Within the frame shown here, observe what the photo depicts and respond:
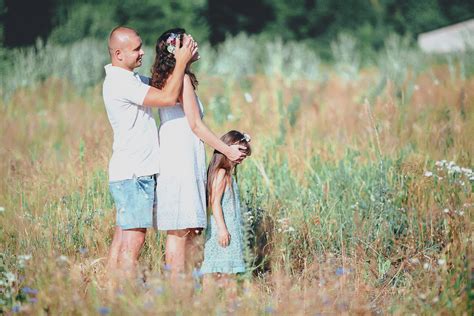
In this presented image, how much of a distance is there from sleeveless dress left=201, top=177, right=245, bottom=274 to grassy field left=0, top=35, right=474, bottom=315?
0.26 ft

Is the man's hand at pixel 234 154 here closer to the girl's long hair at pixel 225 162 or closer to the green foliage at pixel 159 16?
the girl's long hair at pixel 225 162

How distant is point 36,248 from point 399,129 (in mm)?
4234

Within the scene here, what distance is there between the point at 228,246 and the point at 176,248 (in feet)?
0.94

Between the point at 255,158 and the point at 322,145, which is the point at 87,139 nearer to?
the point at 255,158

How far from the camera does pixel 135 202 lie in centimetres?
405

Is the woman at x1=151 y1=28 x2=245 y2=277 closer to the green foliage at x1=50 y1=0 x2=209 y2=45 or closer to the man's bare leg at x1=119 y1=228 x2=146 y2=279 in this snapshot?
the man's bare leg at x1=119 y1=228 x2=146 y2=279

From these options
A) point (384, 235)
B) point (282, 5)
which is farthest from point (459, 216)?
point (282, 5)

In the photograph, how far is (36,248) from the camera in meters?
4.49

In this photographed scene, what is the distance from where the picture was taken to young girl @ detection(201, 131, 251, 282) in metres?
4.16

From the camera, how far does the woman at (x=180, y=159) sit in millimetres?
4066

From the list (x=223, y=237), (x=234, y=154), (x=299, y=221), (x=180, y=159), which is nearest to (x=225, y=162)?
(x=234, y=154)

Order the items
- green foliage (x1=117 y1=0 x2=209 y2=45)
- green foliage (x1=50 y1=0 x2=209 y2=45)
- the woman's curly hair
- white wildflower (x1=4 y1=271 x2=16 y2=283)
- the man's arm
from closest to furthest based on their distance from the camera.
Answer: white wildflower (x1=4 y1=271 x2=16 y2=283) < the man's arm < the woman's curly hair < green foliage (x1=50 y1=0 x2=209 y2=45) < green foliage (x1=117 y1=0 x2=209 y2=45)

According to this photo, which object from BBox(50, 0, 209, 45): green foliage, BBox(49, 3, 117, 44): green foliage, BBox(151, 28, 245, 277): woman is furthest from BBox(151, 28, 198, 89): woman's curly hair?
BBox(50, 0, 209, 45): green foliage

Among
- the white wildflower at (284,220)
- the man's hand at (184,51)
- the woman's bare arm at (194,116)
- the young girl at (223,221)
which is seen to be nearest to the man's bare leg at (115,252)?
the young girl at (223,221)
